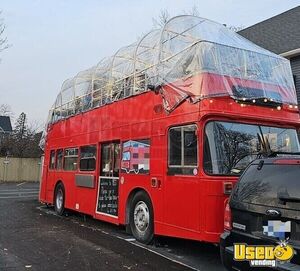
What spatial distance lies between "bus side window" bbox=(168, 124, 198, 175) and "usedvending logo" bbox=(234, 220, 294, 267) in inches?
104

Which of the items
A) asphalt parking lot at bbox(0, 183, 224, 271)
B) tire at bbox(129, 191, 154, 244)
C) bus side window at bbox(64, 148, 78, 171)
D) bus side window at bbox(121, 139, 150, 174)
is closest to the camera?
asphalt parking lot at bbox(0, 183, 224, 271)

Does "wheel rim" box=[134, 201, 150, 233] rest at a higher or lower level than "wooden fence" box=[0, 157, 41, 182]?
lower

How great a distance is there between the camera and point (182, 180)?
7.68 meters

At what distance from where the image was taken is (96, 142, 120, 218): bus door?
33.3ft

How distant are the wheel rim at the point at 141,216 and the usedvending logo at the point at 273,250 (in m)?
3.97

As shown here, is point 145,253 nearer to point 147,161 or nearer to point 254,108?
point 147,161

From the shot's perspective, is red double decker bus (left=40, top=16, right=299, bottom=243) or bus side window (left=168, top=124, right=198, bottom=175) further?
bus side window (left=168, top=124, right=198, bottom=175)

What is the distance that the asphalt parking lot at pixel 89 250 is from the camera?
23.1ft

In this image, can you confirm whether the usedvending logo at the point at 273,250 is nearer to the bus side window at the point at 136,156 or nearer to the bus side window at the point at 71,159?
the bus side window at the point at 136,156

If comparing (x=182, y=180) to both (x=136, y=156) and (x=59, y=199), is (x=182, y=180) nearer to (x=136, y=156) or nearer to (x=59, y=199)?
(x=136, y=156)

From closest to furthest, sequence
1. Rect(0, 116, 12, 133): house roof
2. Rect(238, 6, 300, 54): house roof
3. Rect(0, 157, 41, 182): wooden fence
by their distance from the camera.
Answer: Rect(238, 6, 300, 54): house roof < Rect(0, 157, 41, 182): wooden fence < Rect(0, 116, 12, 133): house roof

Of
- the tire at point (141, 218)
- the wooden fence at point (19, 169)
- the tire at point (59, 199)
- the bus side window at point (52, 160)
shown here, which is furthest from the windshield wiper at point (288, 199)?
the wooden fence at point (19, 169)

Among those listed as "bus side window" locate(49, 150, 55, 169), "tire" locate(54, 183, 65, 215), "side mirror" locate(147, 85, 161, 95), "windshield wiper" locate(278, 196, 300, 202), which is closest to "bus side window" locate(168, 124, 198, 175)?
"side mirror" locate(147, 85, 161, 95)

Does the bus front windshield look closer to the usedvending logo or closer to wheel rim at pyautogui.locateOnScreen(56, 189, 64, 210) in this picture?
the usedvending logo
